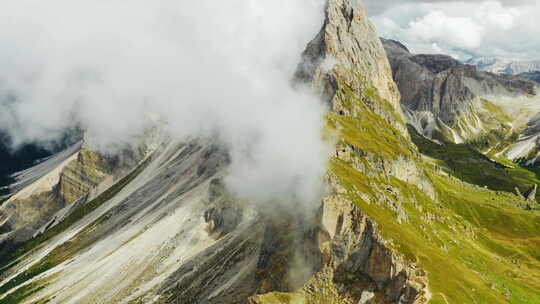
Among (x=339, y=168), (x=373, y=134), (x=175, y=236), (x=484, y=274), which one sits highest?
(x=175, y=236)

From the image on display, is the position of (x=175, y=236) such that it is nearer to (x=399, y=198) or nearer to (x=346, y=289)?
(x=399, y=198)

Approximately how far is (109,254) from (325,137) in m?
108

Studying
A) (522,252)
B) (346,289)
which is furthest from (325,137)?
(522,252)

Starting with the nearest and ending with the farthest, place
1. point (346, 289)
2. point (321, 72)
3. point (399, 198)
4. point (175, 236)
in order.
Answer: point (346, 289), point (399, 198), point (175, 236), point (321, 72)

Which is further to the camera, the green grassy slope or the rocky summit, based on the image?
the green grassy slope

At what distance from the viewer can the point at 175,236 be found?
513 ft

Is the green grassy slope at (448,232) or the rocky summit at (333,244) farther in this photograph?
the green grassy slope at (448,232)

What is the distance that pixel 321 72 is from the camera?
19562 cm

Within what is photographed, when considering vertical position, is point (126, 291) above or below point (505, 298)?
above

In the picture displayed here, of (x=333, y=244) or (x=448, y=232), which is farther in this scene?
(x=448, y=232)

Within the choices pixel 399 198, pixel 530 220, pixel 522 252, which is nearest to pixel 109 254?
pixel 399 198

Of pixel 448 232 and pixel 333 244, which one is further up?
pixel 333 244

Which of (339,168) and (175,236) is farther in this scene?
(175,236)

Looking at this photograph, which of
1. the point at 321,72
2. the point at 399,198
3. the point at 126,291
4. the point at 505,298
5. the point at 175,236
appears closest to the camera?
the point at 505,298
